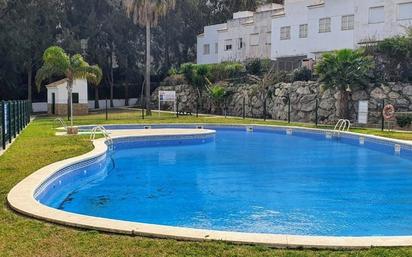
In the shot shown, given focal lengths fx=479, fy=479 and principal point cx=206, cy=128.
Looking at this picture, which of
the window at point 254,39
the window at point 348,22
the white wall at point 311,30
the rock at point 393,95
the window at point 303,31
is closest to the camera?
the rock at point 393,95

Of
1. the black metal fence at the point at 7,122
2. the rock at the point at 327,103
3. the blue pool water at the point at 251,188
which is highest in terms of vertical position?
the rock at the point at 327,103

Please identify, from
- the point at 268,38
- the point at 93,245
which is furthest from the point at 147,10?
the point at 93,245

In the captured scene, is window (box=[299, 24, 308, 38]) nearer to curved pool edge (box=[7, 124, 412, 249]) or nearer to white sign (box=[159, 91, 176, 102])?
white sign (box=[159, 91, 176, 102])

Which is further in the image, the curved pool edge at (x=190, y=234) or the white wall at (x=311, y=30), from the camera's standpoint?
the white wall at (x=311, y=30)

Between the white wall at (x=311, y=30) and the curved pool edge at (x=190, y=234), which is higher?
the white wall at (x=311, y=30)

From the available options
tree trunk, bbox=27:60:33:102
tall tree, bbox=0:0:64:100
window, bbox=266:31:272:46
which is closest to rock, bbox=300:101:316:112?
window, bbox=266:31:272:46

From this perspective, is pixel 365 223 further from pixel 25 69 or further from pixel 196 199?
pixel 25 69

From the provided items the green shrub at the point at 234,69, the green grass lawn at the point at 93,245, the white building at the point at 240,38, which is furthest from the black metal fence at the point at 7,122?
the white building at the point at 240,38

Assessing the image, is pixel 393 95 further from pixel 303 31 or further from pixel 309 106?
pixel 303 31

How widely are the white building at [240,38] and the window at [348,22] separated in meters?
8.55

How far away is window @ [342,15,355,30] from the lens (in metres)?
36.1

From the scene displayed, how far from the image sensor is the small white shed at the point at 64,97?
3697 centimetres

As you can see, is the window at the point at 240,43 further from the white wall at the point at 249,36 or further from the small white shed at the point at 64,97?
the small white shed at the point at 64,97

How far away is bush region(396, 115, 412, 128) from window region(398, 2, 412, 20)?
36.8ft
